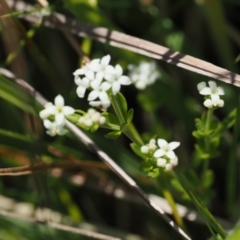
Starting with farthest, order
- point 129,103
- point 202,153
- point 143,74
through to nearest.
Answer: point 129,103 < point 143,74 < point 202,153

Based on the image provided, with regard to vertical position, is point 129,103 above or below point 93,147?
above

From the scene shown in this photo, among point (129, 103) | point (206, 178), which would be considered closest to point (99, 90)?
point (206, 178)

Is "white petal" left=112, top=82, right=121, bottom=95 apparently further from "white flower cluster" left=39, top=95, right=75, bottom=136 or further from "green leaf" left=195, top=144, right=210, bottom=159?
"green leaf" left=195, top=144, right=210, bottom=159

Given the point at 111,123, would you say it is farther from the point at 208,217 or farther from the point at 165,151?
the point at 208,217

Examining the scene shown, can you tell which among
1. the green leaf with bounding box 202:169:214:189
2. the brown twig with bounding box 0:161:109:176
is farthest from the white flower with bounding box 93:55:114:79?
the green leaf with bounding box 202:169:214:189

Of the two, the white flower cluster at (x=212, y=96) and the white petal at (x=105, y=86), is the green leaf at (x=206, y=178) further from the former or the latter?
Result: the white petal at (x=105, y=86)

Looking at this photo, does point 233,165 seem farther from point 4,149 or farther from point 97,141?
point 4,149

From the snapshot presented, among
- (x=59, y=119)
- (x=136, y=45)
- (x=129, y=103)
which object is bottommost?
(x=59, y=119)

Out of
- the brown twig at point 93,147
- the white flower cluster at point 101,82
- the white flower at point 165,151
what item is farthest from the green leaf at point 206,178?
the white flower cluster at point 101,82
